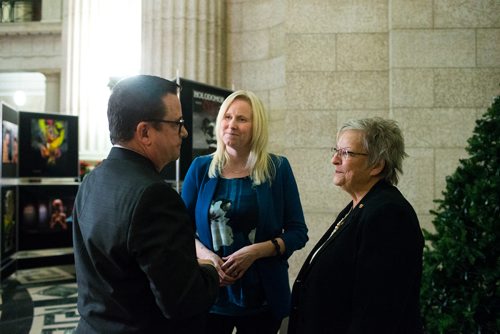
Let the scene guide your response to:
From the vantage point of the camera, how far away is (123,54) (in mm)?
10148

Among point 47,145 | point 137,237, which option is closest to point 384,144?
point 137,237

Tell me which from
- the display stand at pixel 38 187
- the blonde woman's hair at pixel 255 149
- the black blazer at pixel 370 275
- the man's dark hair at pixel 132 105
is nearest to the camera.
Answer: the man's dark hair at pixel 132 105

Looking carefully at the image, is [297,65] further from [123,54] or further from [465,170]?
[123,54]

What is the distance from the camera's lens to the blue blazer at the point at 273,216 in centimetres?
228

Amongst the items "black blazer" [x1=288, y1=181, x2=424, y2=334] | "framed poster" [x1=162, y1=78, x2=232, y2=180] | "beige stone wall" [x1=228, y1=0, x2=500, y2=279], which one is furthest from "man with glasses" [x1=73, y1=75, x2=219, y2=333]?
"beige stone wall" [x1=228, y1=0, x2=500, y2=279]

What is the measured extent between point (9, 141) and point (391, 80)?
4630 millimetres

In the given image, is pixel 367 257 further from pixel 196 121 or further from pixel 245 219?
pixel 196 121

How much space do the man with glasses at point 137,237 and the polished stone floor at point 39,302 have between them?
11.6 ft

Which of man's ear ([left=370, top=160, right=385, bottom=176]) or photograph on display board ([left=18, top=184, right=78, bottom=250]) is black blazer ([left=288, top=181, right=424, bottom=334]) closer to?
man's ear ([left=370, top=160, right=385, bottom=176])

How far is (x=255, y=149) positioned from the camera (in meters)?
2.40

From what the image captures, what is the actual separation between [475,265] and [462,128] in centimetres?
205

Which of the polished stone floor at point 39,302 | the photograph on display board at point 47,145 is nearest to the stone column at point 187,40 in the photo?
the photograph on display board at point 47,145

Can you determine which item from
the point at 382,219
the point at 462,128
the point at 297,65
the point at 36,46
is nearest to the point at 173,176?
the point at 297,65

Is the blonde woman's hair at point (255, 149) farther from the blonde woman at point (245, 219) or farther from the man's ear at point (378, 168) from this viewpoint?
the man's ear at point (378, 168)
